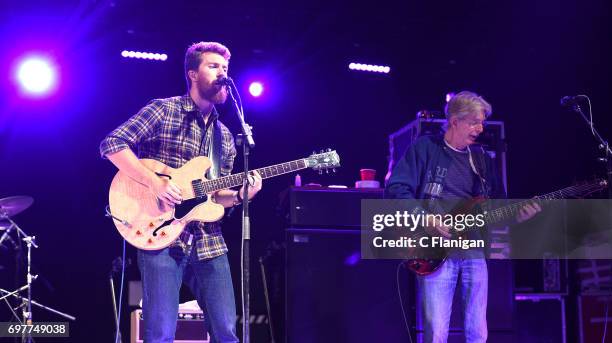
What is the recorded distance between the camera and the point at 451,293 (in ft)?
14.3

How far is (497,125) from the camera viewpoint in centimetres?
607

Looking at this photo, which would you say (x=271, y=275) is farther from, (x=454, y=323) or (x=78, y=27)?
(x=78, y=27)

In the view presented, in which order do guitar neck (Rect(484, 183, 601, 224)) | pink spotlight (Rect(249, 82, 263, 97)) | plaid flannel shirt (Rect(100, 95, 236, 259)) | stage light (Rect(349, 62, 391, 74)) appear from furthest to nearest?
stage light (Rect(349, 62, 391, 74)) < pink spotlight (Rect(249, 82, 263, 97)) < guitar neck (Rect(484, 183, 601, 224)) < plaid flannel shirt (Rect(100, 95, 236, 259))

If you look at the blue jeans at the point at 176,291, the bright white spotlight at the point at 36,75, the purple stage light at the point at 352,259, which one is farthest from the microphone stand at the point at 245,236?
the bright white spotlight at the point at 36,75

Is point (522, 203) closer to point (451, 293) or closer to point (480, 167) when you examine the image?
point (480, 167)

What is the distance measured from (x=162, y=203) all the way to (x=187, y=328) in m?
2.06

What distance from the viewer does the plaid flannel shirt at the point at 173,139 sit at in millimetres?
3889

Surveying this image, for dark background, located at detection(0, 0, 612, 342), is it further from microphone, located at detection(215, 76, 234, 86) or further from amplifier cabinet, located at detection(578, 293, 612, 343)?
microphone, located at detection(215, 76, 234, 86)

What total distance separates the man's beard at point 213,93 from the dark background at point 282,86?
295cm

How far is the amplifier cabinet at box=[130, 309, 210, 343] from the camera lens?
18.7ft

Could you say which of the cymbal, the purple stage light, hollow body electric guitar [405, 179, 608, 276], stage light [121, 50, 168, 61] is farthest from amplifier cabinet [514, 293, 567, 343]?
the cymbal

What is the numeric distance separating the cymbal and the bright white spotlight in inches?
61.0

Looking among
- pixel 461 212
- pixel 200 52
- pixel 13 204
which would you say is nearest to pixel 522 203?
pixel 461 212

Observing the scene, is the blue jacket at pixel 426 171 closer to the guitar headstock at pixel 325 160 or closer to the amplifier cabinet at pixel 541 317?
the guitar headstock at pixel 325 160
